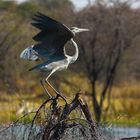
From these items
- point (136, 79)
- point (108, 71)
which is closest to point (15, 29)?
point (108, 71)

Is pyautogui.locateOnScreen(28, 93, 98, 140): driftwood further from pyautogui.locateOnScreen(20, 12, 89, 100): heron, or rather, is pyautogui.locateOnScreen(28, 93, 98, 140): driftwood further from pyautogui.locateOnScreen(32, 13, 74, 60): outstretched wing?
pyautogui.locateOnScreen(32, 13, 74, 60): outstretched wing

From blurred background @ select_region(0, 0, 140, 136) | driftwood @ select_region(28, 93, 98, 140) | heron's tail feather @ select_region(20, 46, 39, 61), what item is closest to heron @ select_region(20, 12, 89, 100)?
heron's tail feather @ select_region(20, 46, 39, 61)

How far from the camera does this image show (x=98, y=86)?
34562 mm

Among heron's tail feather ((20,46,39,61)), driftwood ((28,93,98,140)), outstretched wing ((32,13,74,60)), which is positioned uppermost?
outstretched wing ((32,13,74,60))

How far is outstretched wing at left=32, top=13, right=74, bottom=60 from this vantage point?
33.8 feet

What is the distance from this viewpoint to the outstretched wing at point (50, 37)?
33.8 ft

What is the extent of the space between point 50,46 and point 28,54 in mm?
664

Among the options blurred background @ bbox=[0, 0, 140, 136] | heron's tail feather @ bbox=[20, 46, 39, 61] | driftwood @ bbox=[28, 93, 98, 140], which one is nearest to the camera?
driftwood @ bbox=[28, 93, 98, 140]

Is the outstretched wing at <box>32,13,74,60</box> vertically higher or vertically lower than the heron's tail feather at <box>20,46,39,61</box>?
higher

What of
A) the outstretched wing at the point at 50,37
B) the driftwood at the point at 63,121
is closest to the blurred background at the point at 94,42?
the outstretched wing at the point at 50,37

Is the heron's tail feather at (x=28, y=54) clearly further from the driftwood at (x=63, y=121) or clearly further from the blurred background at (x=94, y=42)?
the blurred background at (x=94, y=42)

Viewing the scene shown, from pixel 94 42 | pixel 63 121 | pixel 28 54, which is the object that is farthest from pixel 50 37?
pixel 94 42

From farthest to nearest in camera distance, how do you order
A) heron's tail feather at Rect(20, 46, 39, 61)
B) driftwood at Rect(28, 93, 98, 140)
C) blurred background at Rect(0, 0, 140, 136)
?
blurred background at Rect(0, 0, 140, 136) → heron's tail feather at Rect(20, 46, 39, 61) → driftwood at Rect(28, 93, 98, 140)

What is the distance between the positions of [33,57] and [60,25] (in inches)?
23.9
